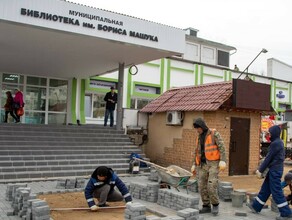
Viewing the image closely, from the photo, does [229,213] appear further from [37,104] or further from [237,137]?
[37,104]

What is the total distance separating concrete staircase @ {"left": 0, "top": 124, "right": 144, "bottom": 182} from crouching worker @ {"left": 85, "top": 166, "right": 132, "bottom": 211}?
14.8 ft

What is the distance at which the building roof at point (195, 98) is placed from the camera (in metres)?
12.8

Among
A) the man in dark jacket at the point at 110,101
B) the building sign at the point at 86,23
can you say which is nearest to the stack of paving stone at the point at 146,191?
the building sign at the point at 86,23

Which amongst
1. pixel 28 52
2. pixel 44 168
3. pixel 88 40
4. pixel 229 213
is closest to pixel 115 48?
pixel 88 40

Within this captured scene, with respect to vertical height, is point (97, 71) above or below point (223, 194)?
above

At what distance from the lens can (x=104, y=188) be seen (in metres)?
6.81

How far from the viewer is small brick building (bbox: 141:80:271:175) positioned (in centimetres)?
1281

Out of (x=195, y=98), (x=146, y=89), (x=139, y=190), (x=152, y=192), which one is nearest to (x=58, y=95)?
(x=146, y=89)

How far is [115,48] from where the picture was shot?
42.4ft

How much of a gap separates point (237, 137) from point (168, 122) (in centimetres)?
272

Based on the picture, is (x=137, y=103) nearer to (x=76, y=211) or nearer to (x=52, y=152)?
(x=52, y=152)

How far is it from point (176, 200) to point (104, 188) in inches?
54.7

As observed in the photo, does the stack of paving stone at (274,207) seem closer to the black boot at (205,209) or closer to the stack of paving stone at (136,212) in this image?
the black boot at (205,209)

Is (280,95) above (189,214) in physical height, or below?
above
